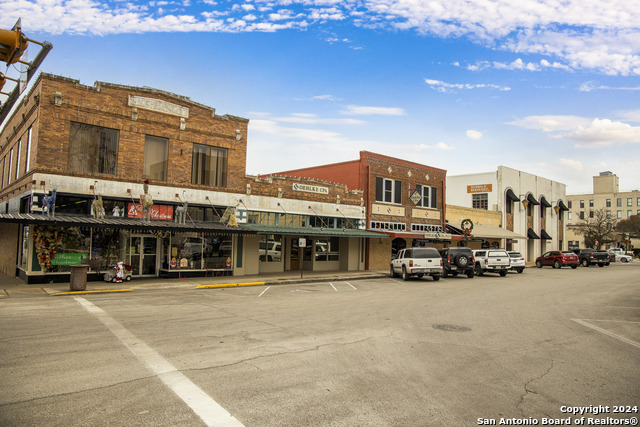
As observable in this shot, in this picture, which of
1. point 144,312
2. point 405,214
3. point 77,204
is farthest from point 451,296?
point 405,214

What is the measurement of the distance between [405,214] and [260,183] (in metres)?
14.0

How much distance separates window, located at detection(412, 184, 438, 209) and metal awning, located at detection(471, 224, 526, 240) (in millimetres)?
5015

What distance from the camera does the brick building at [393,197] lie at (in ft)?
102

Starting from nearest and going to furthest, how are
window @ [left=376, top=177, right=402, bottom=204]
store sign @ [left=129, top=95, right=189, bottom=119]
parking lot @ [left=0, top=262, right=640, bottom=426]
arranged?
parking lot @ [left=0, top=262, right=640, bottom=426]
store sign @ [left=129, top=95, right=189, bottom=119]
window @ [left=376, top=177, right=402, bottom=204]

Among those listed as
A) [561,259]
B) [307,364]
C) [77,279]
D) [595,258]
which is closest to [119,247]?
[77,279]

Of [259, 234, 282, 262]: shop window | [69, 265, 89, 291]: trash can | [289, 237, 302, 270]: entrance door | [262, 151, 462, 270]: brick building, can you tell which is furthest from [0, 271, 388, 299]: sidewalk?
[262, 151, 462, 270]: brick building

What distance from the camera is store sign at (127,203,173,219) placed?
19422 millimetres

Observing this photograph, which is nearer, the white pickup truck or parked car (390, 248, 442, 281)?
parked car (390, 248, 442, 281)

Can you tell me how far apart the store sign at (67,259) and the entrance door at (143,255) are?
231 centimetres

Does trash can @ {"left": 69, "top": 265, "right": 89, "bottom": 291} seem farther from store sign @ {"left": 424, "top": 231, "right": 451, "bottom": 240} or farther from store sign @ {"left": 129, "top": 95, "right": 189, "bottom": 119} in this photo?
store sign @ {"left": 424, "top": 231, "right": 451, "bottom": 240}

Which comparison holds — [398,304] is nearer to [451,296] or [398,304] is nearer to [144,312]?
[451,296]

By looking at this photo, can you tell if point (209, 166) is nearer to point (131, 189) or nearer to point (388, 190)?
point (131, 189)

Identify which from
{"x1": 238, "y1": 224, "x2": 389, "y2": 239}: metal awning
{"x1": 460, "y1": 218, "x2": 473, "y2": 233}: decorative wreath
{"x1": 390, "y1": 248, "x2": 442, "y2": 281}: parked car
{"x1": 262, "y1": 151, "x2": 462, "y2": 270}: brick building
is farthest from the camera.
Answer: {"x1": 460, "y1": 218, "x2": 473, "y2": 233}: decorative wreath

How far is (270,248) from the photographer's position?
26516 mm
